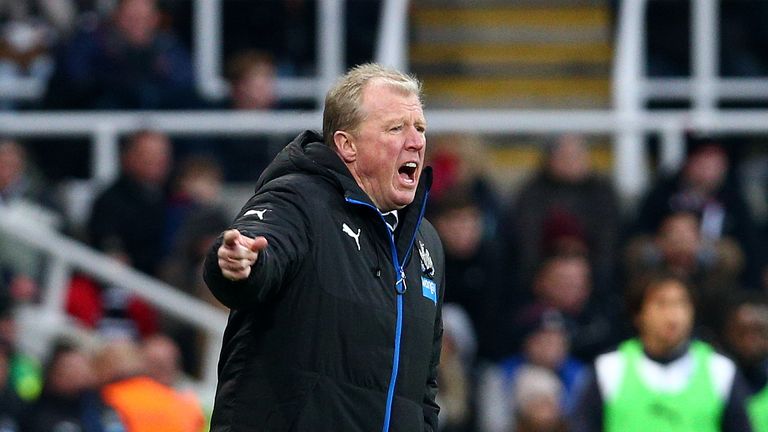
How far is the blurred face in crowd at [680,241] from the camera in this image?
10078 millimetres

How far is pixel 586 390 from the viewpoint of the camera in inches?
287

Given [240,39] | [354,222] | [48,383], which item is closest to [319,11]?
[240,39]

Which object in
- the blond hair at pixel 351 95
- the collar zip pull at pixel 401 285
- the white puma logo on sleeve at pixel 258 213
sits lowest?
the collar zip pull at pixel 401 285

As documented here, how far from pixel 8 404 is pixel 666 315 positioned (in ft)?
11.3

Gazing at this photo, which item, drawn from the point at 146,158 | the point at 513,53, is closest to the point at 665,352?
the point at 146,158

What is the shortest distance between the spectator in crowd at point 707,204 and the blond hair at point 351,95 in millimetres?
5645

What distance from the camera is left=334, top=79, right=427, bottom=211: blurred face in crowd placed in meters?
4.89

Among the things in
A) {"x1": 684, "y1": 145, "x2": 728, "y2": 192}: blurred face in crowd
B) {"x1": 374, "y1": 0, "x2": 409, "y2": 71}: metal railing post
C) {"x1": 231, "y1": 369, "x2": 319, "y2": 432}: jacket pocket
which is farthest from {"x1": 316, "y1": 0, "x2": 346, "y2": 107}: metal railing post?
{"x1": 231, "y1": 369, "x2": 319, "y2": 432}: jacket pocket

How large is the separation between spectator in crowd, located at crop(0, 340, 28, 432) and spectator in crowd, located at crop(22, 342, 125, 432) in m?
0.05

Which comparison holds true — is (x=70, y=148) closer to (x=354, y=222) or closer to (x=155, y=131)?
(x=155, y=131)

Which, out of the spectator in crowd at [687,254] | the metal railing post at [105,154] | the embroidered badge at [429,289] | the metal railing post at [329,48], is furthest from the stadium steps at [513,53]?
the embroidered badge at [429,289]

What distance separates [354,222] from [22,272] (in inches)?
228

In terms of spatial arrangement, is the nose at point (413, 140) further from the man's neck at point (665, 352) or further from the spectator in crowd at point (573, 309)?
the spectator in crowd at point (573, 309)

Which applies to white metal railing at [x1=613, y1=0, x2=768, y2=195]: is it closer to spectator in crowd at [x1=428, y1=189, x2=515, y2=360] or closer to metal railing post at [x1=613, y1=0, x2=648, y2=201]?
metal railing post at [x1=613, y1=0, x2=648, y2=201]
